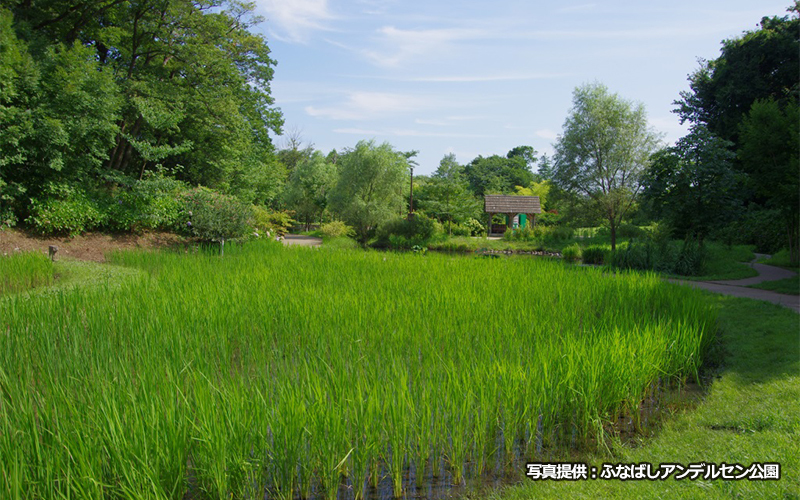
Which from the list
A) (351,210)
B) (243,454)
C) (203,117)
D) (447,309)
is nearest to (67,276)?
(447,309)

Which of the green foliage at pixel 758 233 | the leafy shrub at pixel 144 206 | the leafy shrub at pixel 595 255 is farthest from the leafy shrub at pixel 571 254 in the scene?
the leafy shrub at pixel 144 206

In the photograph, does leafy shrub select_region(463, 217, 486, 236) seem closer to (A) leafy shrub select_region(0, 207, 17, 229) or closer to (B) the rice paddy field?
(A) leafy shrub select_region(0, 207, 17, 229)

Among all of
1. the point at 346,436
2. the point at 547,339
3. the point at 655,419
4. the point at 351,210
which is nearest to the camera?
the point at 346,436

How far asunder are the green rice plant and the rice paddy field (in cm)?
263

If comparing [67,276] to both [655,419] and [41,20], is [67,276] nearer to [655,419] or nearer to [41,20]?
[655,419]

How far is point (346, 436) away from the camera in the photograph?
2.86 m

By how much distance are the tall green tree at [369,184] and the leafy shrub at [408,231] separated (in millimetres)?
904

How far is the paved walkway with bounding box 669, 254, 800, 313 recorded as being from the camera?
27.0 ft

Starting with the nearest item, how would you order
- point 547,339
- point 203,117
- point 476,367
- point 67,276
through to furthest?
point 476,367 < point 547,339 < point 67,276 < point 203,117

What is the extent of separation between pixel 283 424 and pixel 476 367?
154cm

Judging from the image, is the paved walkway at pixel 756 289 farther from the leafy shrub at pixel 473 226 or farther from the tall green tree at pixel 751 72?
the leafy shrub at pixel 473 226

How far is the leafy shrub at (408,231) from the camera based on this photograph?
25094mm

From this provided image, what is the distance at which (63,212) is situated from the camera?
14.0 meters

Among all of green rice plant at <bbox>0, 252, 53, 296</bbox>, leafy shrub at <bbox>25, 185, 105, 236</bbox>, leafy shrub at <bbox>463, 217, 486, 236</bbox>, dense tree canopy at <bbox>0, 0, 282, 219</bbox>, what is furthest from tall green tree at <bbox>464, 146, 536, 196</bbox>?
green rice plant at <bbox>0, 252, 53, 296</bbox>
